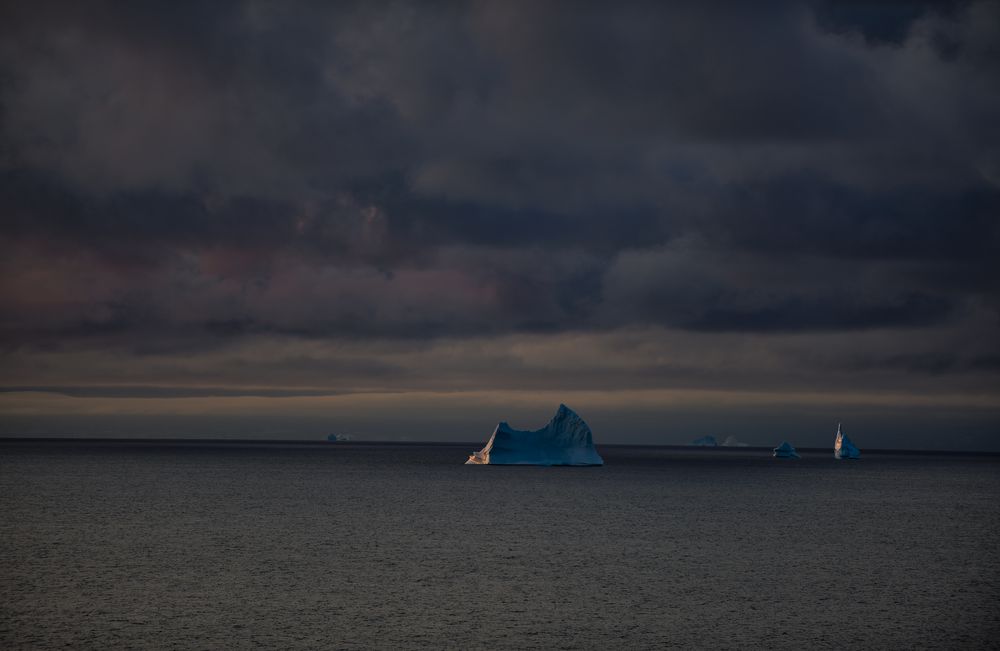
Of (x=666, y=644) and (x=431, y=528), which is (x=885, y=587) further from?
(x=431, y=528)

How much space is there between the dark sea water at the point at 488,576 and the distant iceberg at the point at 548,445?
64.3 meters

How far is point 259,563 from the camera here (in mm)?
33938

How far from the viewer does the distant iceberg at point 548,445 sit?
13212cm

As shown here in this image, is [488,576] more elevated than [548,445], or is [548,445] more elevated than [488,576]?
[548,445]

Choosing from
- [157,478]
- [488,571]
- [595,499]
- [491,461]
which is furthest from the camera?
[491,461]

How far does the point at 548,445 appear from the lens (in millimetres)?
136250

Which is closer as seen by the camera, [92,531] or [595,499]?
[92,531]

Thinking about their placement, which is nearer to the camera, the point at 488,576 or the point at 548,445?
the point at 488,576

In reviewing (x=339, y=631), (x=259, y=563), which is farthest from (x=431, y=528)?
(x=339, y=631)

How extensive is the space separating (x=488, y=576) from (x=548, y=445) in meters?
106

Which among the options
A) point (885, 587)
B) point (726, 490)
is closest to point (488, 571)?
point (885, 587)

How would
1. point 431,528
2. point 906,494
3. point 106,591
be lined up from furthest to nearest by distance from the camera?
1. point 906,494
2. point 431,528
3. point 106,591

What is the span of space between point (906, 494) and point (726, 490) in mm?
18923

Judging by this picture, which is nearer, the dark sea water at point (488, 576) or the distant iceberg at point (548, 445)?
the dark sea water at point (488, 576)
